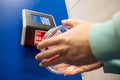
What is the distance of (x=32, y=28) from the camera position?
2.38ft

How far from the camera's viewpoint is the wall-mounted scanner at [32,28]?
727 mm

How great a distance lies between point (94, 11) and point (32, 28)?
310mm

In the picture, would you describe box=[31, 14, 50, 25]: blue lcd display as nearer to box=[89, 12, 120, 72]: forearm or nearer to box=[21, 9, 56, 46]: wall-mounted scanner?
box=[21, 9, 56, 46]: wall-mounted scanner

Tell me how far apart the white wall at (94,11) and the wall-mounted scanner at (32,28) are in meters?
0.22

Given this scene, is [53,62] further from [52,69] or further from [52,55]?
[52,69]

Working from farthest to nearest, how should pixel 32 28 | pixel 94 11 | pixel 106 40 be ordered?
pixel 94 11
pixel 32 28
pixel 106 40

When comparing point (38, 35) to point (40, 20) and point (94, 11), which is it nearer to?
point (40, 20)

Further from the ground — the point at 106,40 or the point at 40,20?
the point at 40,20

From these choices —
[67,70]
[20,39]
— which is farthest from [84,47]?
[20,39]

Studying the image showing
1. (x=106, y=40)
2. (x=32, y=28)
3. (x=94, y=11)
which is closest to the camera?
(x=106, y=40)

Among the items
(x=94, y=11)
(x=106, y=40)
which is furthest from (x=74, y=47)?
(x=94, y=11)

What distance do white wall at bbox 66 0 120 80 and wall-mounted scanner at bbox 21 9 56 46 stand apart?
22 centimetres

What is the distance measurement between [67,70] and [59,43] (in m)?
0.26

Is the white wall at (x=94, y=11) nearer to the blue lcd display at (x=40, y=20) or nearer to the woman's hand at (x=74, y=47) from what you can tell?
the blue lcd display at (x=40, y=20)
